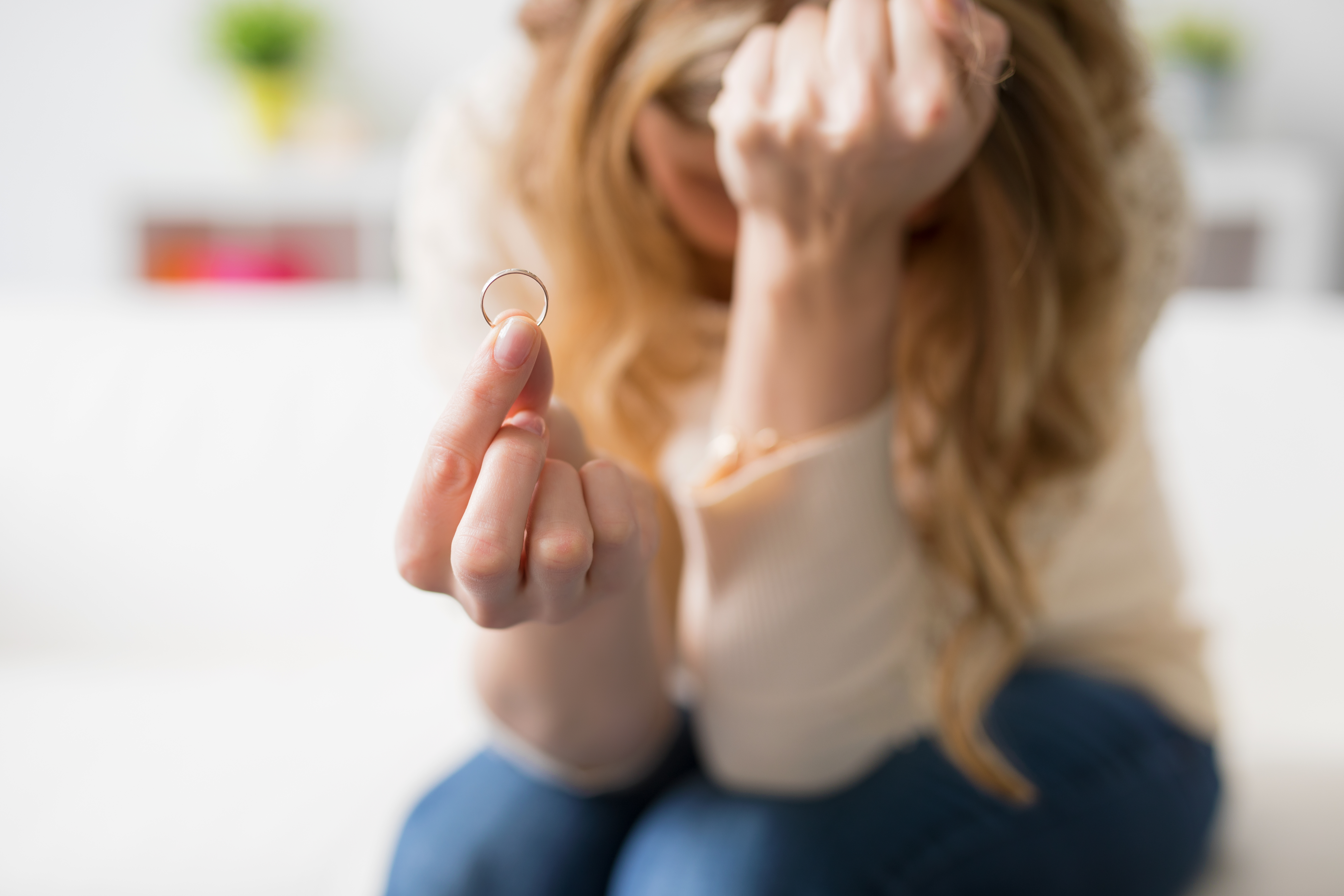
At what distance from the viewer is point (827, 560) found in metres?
0.67

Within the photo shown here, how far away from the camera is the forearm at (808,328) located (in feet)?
1.99

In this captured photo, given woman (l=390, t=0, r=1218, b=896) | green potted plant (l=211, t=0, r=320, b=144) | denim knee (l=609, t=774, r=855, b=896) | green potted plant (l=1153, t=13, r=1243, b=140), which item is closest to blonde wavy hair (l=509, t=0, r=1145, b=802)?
woman (l=390, t=0, r=1218, b=896)

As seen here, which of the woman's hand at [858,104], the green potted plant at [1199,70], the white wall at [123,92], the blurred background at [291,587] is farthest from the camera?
the white wall at [123,92]

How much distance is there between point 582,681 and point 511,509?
10.1 inches

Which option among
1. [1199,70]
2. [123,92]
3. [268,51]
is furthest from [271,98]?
Answer: [1199,70]

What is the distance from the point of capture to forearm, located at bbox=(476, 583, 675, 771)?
23.0 inches

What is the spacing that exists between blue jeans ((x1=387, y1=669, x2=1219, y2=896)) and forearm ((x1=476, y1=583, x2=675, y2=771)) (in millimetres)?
54

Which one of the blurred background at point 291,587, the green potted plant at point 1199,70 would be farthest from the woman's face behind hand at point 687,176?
the green potted plant at point 1199,70

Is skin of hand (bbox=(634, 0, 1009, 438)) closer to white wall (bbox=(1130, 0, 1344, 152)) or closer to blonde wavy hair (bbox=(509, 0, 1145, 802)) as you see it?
blonde wavy hair (bbox=(509, 0, 1145, 802))

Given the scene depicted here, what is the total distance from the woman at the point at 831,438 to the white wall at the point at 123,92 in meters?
2.41

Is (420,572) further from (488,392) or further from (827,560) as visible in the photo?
(827,560)

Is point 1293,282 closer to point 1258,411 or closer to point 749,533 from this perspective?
point 1258,411

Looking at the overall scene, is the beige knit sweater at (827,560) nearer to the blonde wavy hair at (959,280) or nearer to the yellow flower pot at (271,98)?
the blonde wavy hair at (959,280)

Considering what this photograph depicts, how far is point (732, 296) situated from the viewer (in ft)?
2.72
